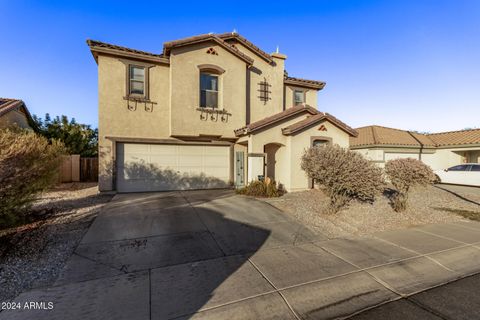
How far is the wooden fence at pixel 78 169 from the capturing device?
14720 millimetres

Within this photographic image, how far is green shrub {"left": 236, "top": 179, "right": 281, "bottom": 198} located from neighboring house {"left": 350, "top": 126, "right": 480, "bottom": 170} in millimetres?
11101

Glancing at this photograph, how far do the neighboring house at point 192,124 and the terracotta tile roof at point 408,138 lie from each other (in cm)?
753

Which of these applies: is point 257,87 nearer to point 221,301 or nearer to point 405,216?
point 405,216

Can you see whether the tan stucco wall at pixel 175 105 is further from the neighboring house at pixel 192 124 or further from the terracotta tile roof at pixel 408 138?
the terracotta tile roof at pixel 408 138

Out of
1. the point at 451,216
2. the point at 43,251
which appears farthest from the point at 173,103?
the point at 451,216

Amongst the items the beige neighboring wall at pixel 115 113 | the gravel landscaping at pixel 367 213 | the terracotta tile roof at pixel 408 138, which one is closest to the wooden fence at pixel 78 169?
the beige neighboring wall at pixel 115 113

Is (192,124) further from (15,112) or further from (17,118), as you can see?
(17,118)

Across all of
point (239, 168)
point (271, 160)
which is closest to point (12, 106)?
point (239, 168)

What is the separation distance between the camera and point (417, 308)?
321cm

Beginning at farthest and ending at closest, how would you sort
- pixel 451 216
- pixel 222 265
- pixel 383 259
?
pixel 451 216 < pixel 383 259 < pixel 222 265

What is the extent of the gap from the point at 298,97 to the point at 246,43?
501 centimetres

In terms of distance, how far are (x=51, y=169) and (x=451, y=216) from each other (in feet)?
46.6

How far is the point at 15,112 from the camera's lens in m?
13.8

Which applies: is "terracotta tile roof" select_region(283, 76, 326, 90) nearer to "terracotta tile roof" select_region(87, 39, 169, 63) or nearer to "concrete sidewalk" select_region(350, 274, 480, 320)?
"terracotta tile roof" select_region(87, 39, 169, 63)
